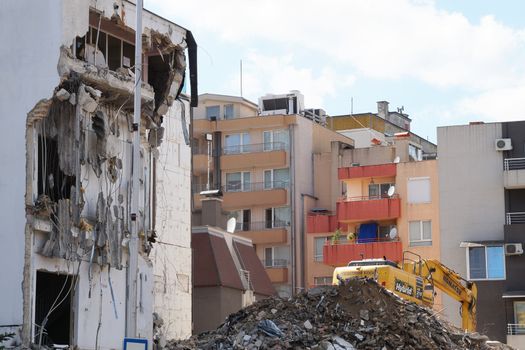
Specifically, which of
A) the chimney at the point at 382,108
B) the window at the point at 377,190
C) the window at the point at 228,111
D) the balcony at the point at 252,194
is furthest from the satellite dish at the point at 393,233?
the chimney at the point at 382,108

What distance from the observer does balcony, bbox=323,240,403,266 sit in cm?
6500

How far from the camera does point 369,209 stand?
66.4 metres

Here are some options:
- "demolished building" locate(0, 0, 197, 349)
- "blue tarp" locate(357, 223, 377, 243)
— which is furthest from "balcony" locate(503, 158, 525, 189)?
"demolished building" locate(0, 0, 197, 349)

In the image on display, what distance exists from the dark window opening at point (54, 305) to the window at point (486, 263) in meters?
32.7

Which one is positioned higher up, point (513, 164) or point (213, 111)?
point (213, 111)

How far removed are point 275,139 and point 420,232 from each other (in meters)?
11.7

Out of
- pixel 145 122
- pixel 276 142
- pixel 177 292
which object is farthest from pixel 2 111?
pixel 276 142

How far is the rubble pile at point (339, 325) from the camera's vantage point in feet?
97.7

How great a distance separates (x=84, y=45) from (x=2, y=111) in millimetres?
3428

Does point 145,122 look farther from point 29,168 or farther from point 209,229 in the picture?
point 209,229

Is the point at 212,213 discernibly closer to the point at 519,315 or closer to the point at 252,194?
the point at 252,194

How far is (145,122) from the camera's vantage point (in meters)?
33.2

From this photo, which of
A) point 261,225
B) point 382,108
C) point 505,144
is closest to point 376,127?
point 382,108

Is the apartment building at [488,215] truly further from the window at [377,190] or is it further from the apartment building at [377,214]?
the window at [377,190]
